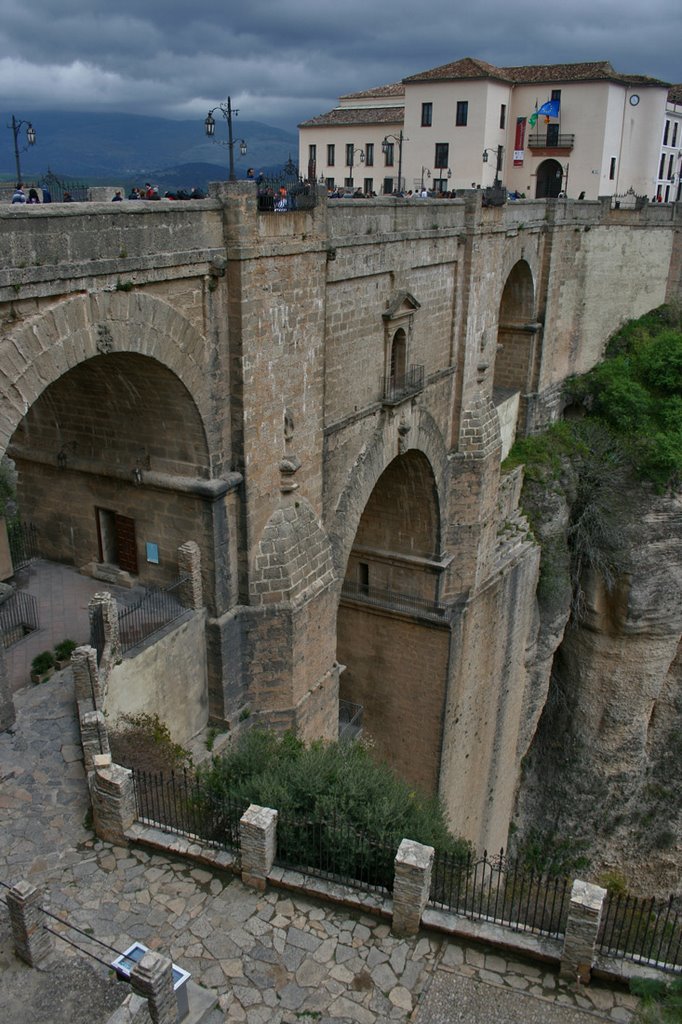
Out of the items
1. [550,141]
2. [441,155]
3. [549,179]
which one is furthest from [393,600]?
[549,179]

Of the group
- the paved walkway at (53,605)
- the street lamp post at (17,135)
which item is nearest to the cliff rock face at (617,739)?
the paved walkway at (53,605)

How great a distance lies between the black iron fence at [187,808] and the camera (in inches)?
375

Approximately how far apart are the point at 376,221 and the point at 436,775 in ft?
38.8

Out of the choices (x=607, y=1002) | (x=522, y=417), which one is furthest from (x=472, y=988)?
(x=522, y=417)

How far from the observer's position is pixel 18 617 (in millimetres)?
11930

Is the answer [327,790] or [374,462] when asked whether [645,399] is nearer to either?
[374,462]

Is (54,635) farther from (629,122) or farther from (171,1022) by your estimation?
(629,122)

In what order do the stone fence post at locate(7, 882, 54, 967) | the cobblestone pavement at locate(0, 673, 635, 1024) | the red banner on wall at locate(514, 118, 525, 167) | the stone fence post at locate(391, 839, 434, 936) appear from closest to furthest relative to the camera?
the stone fence post at locate(7, 882, 54, 967) < the cobblestone pavement at locate(0, 673, 635, 1024) < the stone fence post at locate(391, 839, 434, 936) < the red banner on wall at locate(514, 118, 525, 167)

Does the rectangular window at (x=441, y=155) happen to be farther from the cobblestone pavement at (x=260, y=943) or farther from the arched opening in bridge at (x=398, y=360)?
the cobblestone pavement at (x=260, y=943)

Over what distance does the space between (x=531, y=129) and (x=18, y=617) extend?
34675 millimetres

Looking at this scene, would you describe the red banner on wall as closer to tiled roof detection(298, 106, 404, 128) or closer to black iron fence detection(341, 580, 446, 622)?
tiled roof detection(298, 106, 404, 128)

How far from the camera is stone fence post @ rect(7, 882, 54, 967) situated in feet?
23.8

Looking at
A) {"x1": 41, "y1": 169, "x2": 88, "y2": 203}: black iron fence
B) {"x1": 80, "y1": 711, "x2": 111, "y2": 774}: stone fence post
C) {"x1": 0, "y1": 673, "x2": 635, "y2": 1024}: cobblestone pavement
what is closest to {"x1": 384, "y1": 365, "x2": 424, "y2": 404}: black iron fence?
{"x1": 41, "y1": 169, "x2": 88, "y2": 203}: black iron fence

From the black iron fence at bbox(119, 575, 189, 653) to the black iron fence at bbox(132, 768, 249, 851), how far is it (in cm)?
178
